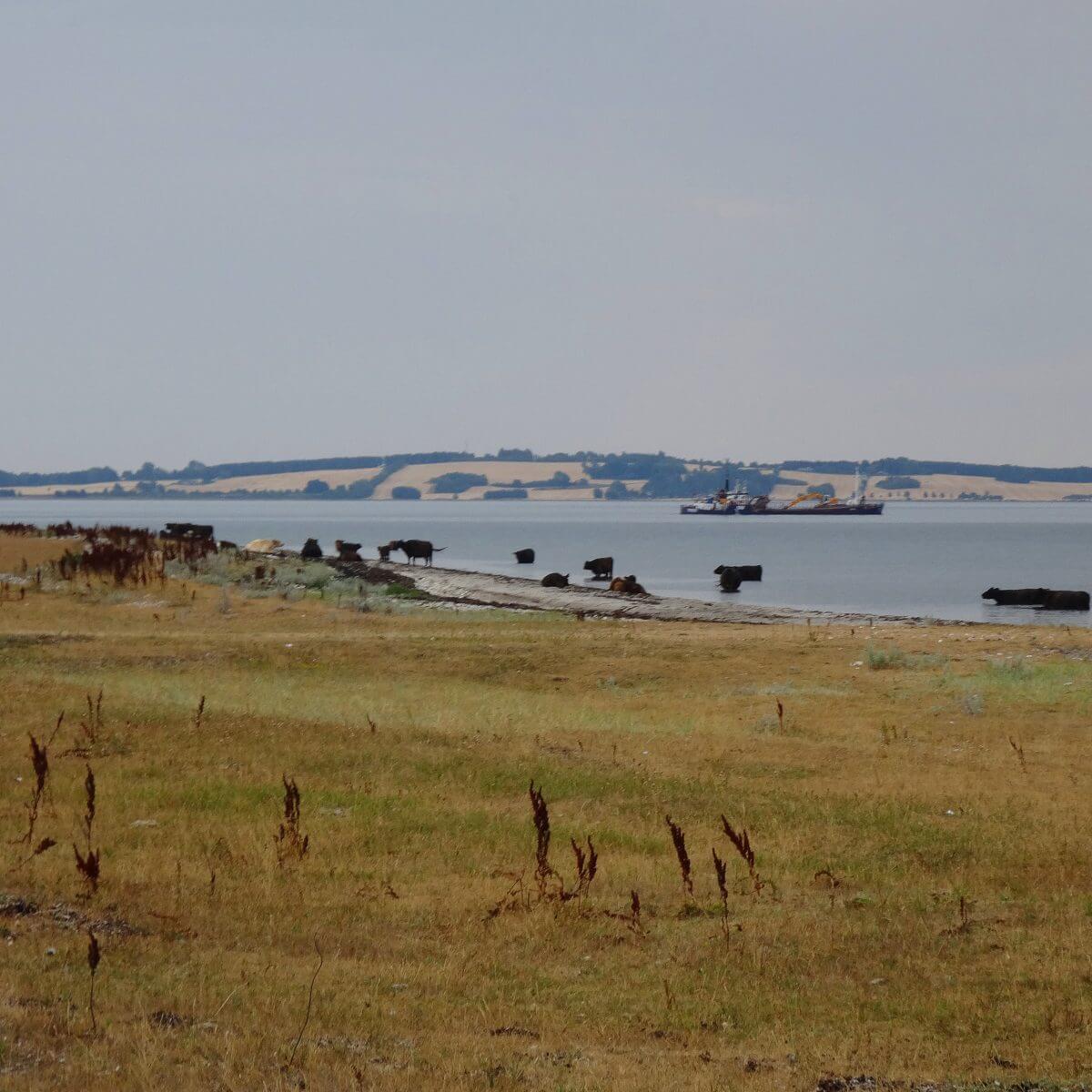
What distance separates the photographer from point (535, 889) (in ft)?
35.4

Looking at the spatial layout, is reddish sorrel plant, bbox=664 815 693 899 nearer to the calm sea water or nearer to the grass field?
the grass field

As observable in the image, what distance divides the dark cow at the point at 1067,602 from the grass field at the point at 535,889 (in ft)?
134

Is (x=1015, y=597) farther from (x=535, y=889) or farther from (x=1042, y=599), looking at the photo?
(x=535, y=889)

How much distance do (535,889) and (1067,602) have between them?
191 ft

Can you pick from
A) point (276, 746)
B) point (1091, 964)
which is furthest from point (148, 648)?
point (1091, 964)

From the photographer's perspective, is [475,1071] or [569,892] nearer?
[475,1071]

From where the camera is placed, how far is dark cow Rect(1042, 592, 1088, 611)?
62684 millimetres

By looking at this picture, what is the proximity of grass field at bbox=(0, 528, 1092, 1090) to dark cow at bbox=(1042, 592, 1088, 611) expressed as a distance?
134ft

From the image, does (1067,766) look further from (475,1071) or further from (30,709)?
(30,709)

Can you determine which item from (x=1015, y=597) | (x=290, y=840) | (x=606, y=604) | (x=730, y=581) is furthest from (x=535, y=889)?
(x=730, y=581)

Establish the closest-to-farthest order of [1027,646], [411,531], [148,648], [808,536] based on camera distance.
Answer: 1. [148,648]
2. [1027,646]
3. [808,536]
4. [411,531]

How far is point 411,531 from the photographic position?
187375 millimetres

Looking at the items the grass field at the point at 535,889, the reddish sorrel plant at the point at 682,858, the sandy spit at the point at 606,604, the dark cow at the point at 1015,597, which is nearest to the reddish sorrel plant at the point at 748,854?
the grass field at the point at 535,889

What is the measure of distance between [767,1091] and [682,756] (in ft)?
37.7
